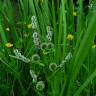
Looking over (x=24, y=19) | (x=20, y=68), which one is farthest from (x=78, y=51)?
(x=24, y=19)

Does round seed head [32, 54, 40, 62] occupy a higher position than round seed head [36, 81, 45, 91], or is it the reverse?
round seed head [32, 54, 40, 62]

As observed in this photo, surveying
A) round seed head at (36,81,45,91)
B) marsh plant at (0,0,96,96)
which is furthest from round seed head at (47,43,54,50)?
round seed head at (36,81,45,91)

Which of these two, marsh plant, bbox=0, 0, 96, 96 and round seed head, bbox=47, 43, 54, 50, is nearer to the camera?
marsh plant, bbox=0, 0, 96, 96

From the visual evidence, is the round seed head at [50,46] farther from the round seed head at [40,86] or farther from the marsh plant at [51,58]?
the round seed head at [40,86]

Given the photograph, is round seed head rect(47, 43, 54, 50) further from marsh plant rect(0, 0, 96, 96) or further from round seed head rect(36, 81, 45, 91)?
round seed head rect(36, 81, 45, 91)

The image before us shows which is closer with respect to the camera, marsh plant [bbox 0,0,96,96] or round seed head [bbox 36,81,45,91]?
marsh plant [bbox 0,0,96,96]

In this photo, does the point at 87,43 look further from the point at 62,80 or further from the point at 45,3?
the point at 45,3

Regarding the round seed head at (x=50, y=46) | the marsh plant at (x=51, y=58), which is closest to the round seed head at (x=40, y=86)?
the marsh plant at (x=51, y=58)

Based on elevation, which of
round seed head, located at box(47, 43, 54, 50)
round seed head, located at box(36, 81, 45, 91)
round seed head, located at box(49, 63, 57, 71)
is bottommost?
round seed head, located at box(36, 81, 45, 91)

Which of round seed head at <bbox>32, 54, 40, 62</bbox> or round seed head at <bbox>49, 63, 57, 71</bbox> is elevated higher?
round seed head at <bbox>32, 54, 40, 62</bbox>
